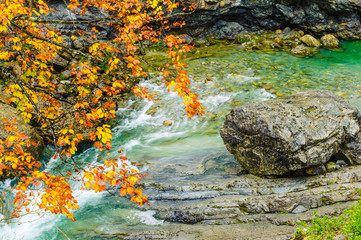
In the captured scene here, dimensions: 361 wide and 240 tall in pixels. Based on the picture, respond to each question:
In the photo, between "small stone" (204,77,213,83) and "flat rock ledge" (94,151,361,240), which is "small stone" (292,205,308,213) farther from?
"small stone" (204,77,213,83)

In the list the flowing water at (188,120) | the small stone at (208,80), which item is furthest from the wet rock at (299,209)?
the small stone at (208,80)

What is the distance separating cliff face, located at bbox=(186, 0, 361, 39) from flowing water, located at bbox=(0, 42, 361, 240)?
1.96 metres

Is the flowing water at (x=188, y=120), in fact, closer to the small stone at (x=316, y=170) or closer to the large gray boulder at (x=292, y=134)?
the large gray boulder at (x=292, y=134)

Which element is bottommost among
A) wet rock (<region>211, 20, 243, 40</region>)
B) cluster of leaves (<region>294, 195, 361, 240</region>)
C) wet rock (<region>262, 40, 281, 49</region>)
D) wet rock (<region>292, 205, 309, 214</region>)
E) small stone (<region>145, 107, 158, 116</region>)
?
wet rock (<region>292, 205, 309, 214</region>)

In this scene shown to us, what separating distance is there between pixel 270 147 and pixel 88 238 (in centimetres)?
440

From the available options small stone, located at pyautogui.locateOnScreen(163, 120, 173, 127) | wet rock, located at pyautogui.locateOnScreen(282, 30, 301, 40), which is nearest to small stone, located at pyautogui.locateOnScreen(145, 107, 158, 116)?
small stone, located at pyautogui.locateOnScreen(163, 120, 173, 127)

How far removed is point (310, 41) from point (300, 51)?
239 cm

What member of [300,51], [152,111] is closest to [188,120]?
[152,111]

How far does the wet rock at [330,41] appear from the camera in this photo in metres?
18.5

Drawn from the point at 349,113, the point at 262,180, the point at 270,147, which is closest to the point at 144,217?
the point at 262,180

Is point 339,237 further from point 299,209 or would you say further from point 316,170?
point 316,170

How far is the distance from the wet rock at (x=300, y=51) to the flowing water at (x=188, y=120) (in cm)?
50

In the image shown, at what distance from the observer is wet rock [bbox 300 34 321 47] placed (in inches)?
731

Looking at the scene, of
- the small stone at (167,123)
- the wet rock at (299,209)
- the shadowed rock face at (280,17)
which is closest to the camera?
the wet rock at (299,209)
